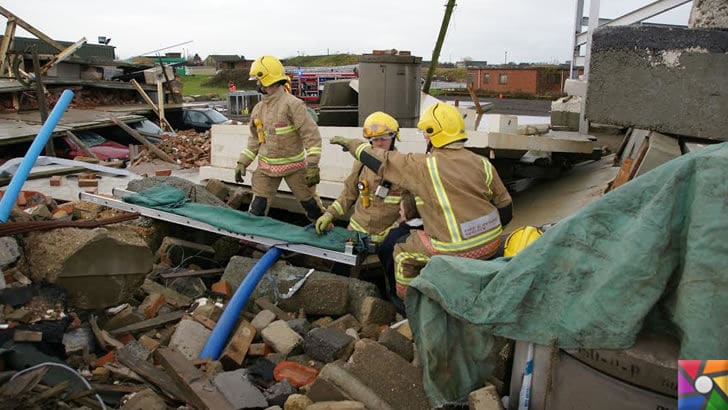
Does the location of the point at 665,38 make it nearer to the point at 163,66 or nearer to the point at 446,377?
the point at 446,377

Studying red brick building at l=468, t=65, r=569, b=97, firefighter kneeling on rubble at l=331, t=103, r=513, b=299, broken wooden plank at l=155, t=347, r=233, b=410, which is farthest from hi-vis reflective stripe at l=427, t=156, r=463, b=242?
red brick building at l=468, t=65, r=569, b=97

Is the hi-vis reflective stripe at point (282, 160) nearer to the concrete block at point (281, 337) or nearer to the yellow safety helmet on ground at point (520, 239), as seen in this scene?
the concrete block at point (281, 337)

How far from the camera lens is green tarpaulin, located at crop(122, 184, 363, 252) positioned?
17.0 feet

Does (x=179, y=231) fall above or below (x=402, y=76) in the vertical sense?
below

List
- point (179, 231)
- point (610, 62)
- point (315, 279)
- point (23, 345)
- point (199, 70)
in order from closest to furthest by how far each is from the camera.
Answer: point (23, 345)
point (610, 62)
point (315, 279)
point (179, 231)
point (199, 70)

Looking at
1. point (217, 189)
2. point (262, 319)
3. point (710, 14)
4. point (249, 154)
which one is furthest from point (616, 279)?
point (217, 189)

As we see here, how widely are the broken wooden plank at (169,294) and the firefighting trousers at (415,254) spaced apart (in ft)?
6.01

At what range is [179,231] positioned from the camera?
6.31m

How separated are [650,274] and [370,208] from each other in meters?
3.22

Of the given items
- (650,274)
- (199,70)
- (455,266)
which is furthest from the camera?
(199,70)

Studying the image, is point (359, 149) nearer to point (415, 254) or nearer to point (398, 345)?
point (415, 254)

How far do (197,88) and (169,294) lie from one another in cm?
4490

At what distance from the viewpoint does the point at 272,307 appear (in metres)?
4.69

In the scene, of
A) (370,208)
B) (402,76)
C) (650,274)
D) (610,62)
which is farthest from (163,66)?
(650,274)
